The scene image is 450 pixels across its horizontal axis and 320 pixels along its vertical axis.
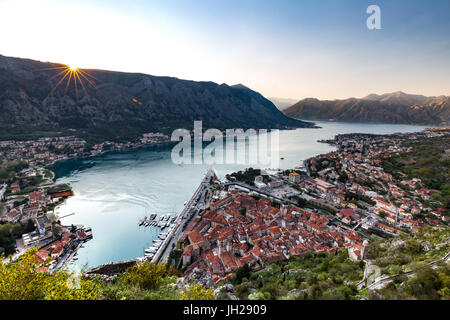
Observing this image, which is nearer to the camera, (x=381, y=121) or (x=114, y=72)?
(x=114, y=72)

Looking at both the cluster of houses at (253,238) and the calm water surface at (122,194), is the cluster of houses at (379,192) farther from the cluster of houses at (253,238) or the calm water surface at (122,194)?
the calm water surface at (122,194)

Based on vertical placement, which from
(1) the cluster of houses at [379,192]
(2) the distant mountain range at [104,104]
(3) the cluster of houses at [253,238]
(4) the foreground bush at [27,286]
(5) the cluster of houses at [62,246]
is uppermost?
(2) the distant mountain range at [104,104]

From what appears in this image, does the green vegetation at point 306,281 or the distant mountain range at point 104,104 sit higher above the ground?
the distant mountain range at point 104,104

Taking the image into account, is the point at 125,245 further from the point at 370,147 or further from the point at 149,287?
the point at 370,147

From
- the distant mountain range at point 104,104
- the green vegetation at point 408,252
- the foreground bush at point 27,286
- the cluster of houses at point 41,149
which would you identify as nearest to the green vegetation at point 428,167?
the green vegetation at point 408,252

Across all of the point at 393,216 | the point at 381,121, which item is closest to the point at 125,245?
the point at 393,216
